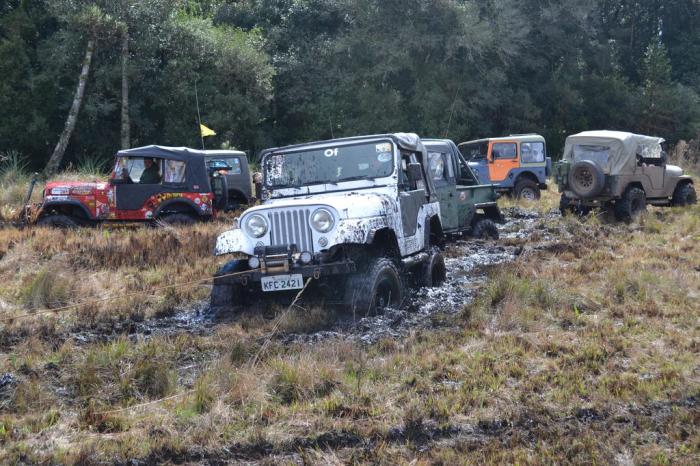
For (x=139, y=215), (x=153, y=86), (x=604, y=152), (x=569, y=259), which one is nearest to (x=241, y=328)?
(x=569, y=259)

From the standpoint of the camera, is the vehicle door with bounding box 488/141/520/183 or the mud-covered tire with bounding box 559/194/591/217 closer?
the mud-covered tire with bounding box 559/194/591/217

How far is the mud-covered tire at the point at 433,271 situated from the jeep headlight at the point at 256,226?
2.27 m

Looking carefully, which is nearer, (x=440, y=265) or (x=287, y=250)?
(x=287, y=250)

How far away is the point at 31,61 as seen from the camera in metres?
28.3

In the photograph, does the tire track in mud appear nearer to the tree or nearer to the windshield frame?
the windshield frame

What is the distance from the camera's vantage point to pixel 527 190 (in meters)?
22.7

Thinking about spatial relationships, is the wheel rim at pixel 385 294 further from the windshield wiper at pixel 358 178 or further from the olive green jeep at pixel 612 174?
the olive green jeep at pixel 612 174

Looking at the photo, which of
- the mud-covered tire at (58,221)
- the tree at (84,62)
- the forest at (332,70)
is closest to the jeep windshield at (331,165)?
the mud-covered tire at (58,221)

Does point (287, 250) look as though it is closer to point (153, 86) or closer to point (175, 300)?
point (175, 300)

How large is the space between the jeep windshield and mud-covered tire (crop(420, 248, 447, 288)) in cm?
130

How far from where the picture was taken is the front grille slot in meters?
8.08

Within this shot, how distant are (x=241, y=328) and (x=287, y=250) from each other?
34.8 inches

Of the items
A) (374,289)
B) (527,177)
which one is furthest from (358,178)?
(527,177)

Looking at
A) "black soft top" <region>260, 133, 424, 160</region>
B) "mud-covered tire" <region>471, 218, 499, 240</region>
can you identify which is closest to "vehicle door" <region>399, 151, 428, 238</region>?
"black soft top" <region>260, 133, 424, 160</region>
